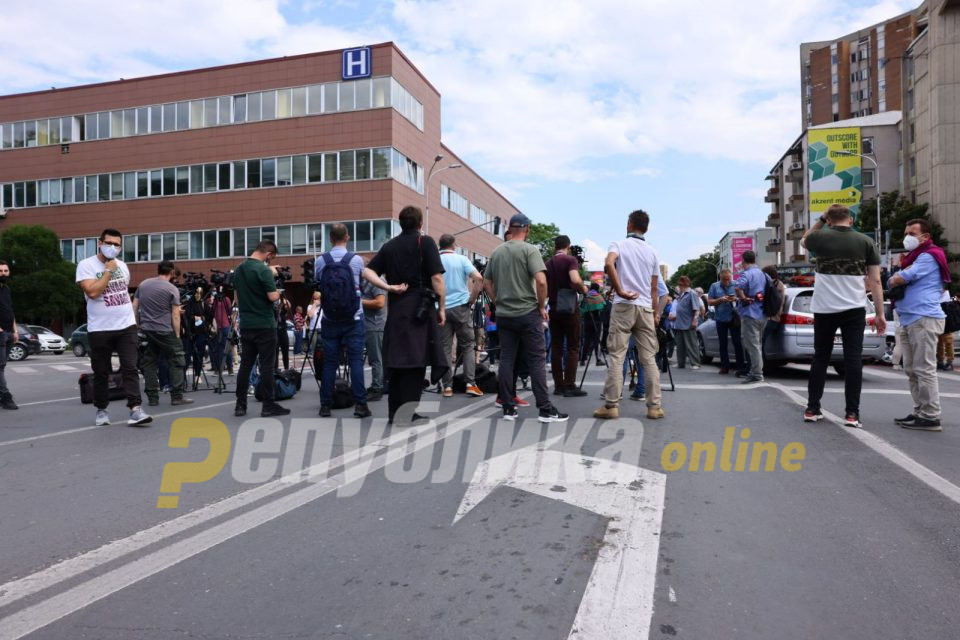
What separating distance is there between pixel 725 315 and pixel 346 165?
3250 cm

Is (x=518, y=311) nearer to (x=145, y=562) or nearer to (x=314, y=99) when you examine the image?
(x=145, y=562)

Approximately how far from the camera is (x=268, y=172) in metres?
42.8

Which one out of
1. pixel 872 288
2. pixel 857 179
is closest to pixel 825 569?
pixel 872 288

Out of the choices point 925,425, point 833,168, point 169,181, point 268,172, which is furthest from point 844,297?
point 833,168

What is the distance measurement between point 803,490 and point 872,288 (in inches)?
121

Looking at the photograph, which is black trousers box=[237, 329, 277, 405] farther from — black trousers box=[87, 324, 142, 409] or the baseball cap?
the baseball cap

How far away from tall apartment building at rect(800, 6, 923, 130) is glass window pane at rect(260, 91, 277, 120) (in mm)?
69044

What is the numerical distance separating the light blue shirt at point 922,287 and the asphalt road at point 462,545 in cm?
117

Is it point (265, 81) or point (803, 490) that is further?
point (265, 81)

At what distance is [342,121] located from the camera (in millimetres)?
40781

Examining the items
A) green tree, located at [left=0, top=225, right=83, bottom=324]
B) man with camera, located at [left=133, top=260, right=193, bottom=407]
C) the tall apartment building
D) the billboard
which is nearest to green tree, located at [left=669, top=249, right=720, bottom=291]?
the tall apartment building

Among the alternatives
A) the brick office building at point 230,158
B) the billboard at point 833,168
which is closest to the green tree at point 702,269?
the billboard at point 833,168

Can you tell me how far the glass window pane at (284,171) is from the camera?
139ft

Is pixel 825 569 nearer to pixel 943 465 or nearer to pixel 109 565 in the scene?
pixel 943 465
